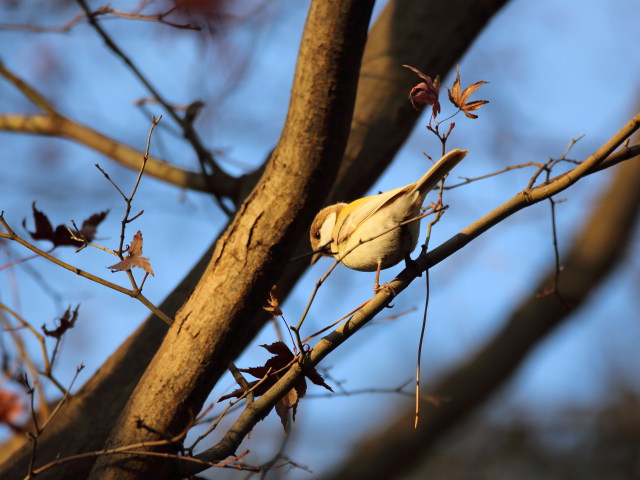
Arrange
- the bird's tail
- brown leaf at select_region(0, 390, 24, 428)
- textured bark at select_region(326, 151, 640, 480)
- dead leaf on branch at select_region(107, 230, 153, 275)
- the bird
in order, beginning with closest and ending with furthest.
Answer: dead leaf on branch at select_region(107, 230, 153, 275), the bird's tail, the bird, brown leaf at select_region(0, 390, 24, 428), textured bark at select_region(326, 151, 640, 480)

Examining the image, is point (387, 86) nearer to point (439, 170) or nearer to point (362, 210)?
point (362, 210)

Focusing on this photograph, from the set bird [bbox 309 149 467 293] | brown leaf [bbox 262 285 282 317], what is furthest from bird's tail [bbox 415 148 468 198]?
brown leaf [bbox 262 285 282 317]

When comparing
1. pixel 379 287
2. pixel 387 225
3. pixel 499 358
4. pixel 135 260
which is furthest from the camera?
pixel 499 358

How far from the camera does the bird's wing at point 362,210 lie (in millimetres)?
2096

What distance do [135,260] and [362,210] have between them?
92 centimetres

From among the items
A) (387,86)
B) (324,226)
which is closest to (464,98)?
(324,226)

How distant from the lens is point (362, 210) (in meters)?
2.21

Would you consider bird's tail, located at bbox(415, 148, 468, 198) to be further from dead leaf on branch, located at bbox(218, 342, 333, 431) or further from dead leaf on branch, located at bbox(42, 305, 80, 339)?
dead leaf on branch, located at bbox(42, 305, 80, 339)

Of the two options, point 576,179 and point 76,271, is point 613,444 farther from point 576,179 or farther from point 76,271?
point 76,271

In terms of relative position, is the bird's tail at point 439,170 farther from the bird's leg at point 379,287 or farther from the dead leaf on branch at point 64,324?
the dead leaf on branch at point 64,324

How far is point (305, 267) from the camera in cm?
283

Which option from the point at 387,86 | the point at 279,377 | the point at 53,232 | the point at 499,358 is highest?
the point at 387,86

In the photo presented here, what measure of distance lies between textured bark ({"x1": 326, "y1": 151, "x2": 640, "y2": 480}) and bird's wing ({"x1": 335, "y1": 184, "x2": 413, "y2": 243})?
1.74 meters

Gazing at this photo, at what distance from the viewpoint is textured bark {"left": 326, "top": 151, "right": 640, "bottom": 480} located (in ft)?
12.0
